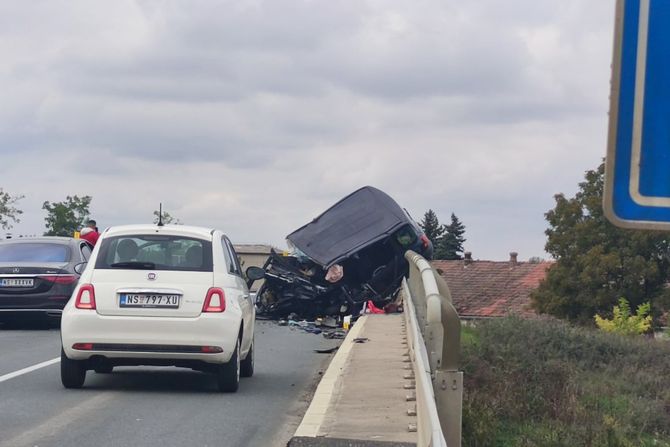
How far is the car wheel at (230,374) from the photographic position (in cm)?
1091

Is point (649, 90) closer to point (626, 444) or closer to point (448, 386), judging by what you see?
point (448, 386)

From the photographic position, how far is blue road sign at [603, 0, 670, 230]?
212 centimetres

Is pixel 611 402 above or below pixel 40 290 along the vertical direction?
below

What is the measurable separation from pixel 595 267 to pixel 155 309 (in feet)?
182

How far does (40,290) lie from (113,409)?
28.3 ft

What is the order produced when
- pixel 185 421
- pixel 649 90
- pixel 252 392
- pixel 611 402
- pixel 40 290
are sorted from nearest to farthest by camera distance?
pixel 649 90 < pixel 185 421 < pixel 252 392 < pixel 611 402 < pixel 40 290

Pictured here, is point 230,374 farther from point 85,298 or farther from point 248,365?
point 85,298

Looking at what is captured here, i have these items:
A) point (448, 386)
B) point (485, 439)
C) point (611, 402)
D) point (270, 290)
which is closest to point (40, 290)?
point (270, 290)

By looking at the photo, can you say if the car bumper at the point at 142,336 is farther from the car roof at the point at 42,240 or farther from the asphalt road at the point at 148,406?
the car roof at the point at 42,240

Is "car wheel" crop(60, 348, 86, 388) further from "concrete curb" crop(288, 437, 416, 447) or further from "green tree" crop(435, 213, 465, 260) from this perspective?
"green tree" crop(435, 213, 465, 260)

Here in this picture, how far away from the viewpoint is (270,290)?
965 inches

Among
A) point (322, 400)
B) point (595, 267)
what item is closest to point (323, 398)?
point (322, 400)

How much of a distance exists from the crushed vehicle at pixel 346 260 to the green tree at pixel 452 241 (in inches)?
2843

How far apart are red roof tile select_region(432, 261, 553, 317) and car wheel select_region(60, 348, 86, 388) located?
59.2 metres
